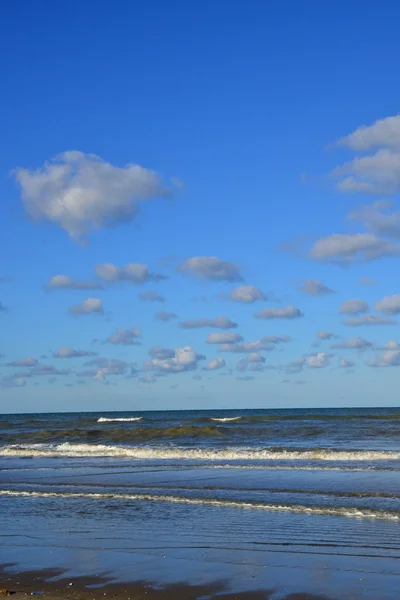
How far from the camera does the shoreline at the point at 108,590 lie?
354 inches

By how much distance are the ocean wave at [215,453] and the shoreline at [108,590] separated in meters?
17.5

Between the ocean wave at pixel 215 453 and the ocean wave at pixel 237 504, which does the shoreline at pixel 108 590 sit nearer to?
the ocean wave at pixel 237 504

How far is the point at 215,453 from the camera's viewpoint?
2897 cm

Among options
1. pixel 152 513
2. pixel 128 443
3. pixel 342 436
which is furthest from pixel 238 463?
pixel 342 436

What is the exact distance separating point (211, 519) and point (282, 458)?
13.1 metres

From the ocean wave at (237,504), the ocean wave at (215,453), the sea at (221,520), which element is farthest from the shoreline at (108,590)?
the ocean wave at (215,453)

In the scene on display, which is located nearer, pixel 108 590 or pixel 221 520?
pixel 108 590

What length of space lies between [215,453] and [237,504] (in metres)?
13.2

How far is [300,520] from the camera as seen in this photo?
45.1 feet

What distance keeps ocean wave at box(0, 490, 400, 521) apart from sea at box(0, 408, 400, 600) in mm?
32

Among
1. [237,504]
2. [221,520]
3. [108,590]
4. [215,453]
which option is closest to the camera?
[108,590]

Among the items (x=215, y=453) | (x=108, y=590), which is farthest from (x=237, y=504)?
(x=215, y=453)

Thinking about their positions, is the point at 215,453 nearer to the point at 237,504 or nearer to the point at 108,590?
the point at 237,504

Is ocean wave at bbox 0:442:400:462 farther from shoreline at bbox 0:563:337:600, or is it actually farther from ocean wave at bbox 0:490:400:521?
shoreline at bbox 0:563:337:600
